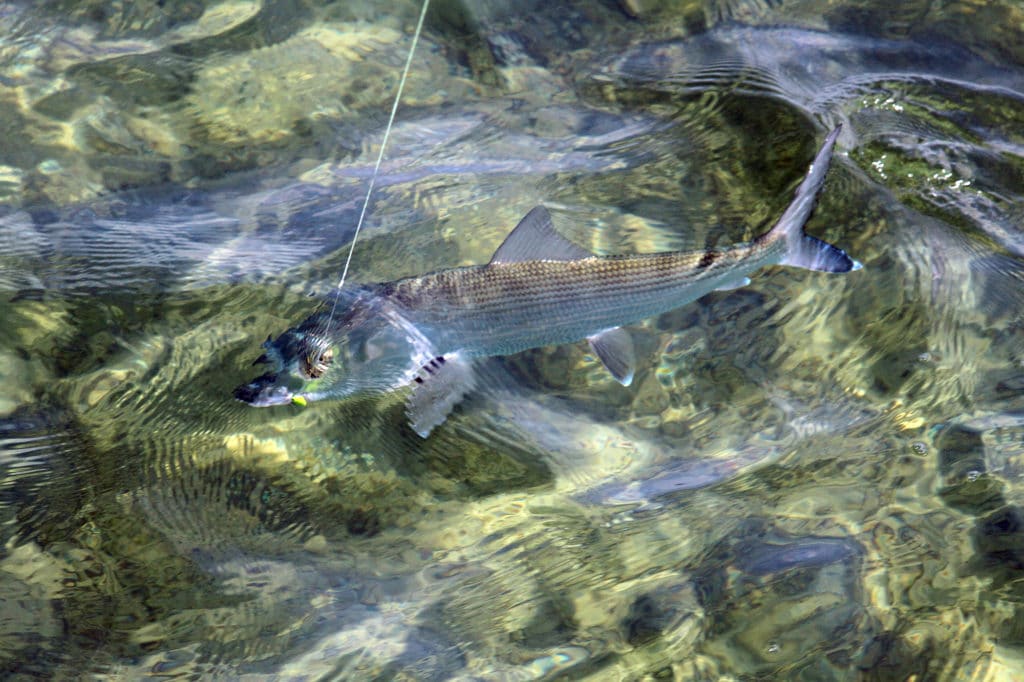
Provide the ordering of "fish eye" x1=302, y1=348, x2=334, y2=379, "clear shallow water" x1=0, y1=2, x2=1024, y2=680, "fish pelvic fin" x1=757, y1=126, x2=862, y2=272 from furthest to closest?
1. "fish pelvic fin" x1=757, y1=126, x2=862, y2=272
2. "fish eye" x1=302, y1=348, x2=334, y2=379
3. "clear shallow water" x1=0, y1=2, x2=1024, y2=680

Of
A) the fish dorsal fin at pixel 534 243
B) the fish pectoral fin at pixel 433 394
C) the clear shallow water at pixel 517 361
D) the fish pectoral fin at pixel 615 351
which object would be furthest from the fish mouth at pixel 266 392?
the fish pectoral fin at pixel 615 351

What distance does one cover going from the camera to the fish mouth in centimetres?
426

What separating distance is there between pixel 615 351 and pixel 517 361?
826 mm

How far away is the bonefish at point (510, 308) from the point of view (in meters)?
4.18

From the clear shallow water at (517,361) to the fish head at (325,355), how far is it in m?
0.36

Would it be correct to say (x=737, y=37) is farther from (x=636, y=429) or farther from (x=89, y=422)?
(x=89, y=422)

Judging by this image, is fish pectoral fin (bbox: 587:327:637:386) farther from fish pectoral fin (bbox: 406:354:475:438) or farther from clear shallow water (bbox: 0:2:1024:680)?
fish pectoral fin (bbox: 406:354:475:438)

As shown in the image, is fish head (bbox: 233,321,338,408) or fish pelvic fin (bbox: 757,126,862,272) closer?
fish head (bbox: 233,321,338,408)

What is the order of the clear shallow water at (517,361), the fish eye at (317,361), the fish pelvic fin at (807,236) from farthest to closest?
the fish pelvic fin at (807,236), the fish eye at (317,361), the clear shallow water at (517,361)

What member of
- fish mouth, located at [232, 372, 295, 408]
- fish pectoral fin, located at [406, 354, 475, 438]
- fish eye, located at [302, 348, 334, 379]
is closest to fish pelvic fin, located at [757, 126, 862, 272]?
fish pectoral fin, located at [406, 354, 475, 438]

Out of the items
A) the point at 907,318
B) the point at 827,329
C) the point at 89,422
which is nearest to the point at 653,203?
the point at 827,329

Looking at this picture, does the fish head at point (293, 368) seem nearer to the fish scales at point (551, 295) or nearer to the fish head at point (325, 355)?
the fish head at point (325, 355)

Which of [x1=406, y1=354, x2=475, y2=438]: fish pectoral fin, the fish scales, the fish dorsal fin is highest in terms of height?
the fish dorsal fin

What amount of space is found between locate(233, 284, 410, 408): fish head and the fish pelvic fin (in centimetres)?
218
